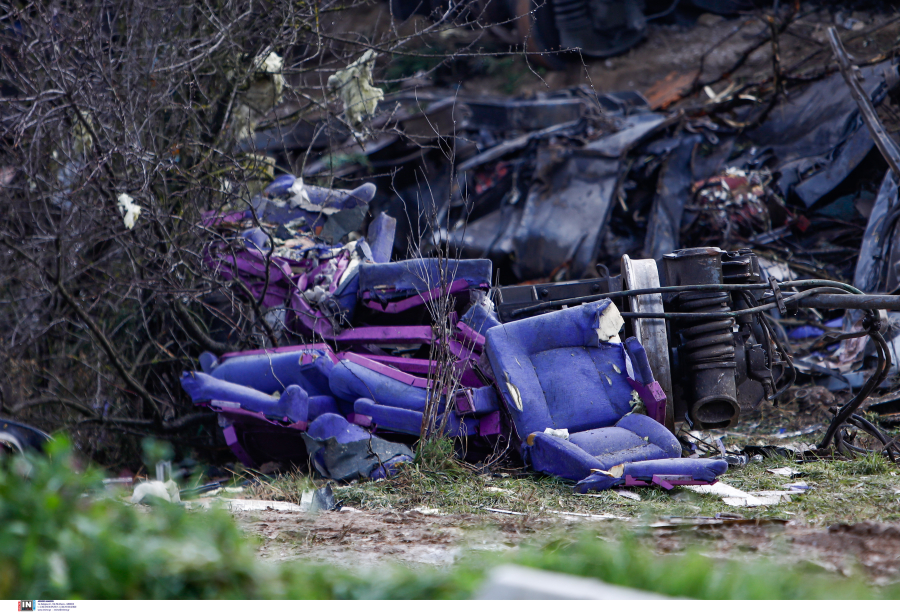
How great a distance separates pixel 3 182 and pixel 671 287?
5058 millimetres

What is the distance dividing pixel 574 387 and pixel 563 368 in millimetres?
128

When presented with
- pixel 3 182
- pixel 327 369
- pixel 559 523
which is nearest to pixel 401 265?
pixel 327 369

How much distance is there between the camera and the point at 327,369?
471 cm

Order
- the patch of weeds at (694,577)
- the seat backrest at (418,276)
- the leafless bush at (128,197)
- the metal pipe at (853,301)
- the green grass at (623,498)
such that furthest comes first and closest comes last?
the leafless bush at (128,197) < the seat backrest at (418,276) < the metal pipe at (853,301) < the green grass at (623,498) < the patch of weeds at (694,577)

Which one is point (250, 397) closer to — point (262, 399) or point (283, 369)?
point (262, 399)

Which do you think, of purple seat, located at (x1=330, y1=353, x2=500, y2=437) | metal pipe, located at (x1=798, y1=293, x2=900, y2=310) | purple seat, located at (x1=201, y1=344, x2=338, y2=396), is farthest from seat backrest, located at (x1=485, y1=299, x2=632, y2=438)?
purple seat, located at (x1=201, y1=344, x2=338, y2=396)

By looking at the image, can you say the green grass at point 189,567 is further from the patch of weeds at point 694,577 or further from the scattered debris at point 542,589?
the scattered debris at point 542,589

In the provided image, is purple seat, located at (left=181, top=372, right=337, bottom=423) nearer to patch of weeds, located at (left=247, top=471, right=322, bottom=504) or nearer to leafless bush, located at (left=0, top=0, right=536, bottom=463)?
patch of weeds, located at (left=247, top=471, right=322, bottom=504)

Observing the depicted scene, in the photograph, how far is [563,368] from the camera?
4273mm

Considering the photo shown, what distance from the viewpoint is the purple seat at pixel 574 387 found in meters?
3.96

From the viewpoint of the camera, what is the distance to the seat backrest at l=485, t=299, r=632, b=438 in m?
4.14

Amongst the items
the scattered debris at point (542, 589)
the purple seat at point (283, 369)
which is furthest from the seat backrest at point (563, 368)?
the scattered debris at point (542, 589)

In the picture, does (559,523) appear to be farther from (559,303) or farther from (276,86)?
(276,86)

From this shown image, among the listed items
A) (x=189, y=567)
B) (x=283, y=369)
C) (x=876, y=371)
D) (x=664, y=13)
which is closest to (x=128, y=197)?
(x=283, y=369)
